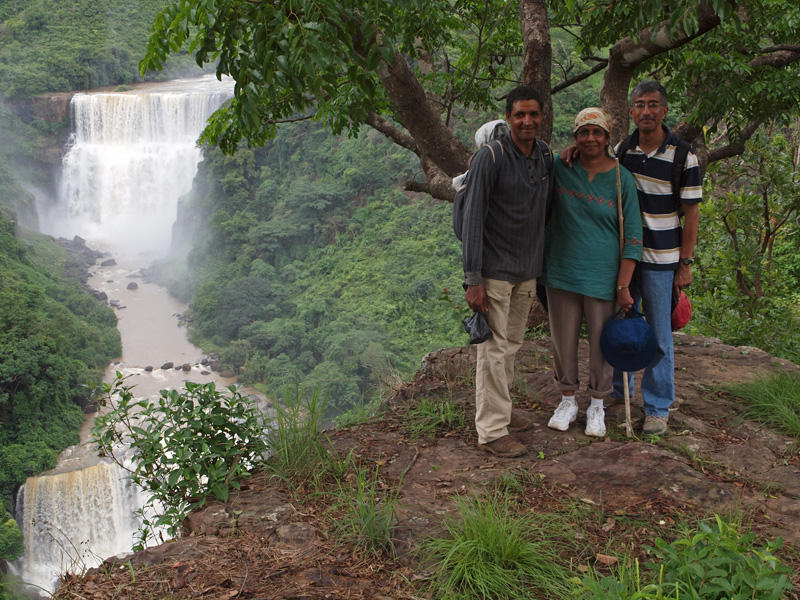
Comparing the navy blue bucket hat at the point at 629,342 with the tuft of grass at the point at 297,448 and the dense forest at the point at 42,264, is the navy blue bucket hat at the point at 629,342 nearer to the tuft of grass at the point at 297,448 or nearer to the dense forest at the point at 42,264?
the tuft of grass at the point at 297,448

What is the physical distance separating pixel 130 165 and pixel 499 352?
33013 millimetres

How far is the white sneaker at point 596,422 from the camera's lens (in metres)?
2.76

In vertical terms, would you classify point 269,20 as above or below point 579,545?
above

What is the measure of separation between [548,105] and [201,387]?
253cm

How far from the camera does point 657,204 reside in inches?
104

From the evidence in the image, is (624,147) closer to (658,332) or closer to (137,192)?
(658,332)

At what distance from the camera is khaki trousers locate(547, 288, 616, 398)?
8.93 ft

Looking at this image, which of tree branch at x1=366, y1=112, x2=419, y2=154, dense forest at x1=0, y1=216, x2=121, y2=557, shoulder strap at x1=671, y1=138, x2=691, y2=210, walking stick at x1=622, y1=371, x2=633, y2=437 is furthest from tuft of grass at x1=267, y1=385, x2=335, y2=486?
dense forest at x1=0, y1=216, x2=121, y2=557

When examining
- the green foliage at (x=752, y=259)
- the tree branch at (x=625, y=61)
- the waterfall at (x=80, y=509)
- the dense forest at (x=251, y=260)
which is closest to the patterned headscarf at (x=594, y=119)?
the tree branch at (x=625, y=61)

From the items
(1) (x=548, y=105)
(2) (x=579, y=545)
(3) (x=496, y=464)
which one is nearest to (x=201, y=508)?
(3) (x=496, y=464)

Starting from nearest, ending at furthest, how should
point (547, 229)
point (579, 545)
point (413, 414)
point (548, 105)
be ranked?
point (579, 545), point (547, 229), point (413, 414), point (548, 105)

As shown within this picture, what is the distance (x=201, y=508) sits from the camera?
239cm

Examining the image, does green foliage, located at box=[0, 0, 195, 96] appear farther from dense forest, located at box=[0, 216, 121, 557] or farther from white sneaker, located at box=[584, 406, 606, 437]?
white sneaker, located at box=[584, 406, 606, 437]

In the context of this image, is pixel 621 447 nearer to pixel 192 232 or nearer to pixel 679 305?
pixel 679 305
